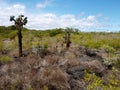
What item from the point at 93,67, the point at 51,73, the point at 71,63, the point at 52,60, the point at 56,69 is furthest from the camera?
the point at 52,60

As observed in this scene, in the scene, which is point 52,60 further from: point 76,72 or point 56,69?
point 56,69

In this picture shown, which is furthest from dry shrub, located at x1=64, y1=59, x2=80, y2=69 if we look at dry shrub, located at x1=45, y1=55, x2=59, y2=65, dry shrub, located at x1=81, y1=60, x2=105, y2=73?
dry shrub, located at x1=45, y1=55, x2=59, y2=65

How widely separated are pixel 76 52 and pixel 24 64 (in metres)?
5.52

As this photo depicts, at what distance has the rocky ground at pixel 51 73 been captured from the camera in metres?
15.6

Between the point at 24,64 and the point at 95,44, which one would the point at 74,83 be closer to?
the point at 24,64

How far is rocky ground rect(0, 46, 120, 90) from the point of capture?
15.6 meters

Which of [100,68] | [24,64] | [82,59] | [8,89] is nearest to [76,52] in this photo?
[82,59]

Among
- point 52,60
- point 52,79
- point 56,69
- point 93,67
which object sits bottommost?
point 52,79

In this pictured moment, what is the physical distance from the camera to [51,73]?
16562mm

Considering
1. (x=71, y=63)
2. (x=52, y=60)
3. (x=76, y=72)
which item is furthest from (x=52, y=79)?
(x=52, y=60)

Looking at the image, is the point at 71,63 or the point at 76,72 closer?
the point at 76,72

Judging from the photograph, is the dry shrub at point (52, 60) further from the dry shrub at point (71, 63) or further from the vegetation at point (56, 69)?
the dry shrub at point (71, 63)

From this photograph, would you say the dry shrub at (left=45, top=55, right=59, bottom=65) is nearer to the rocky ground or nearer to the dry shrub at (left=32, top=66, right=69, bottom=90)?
the rocky ground

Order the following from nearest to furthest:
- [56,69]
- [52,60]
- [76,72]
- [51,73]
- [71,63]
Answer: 1. [51,73]
2. [56,69]
3. [76,72]
4. [71,63]
5. [52,60]
